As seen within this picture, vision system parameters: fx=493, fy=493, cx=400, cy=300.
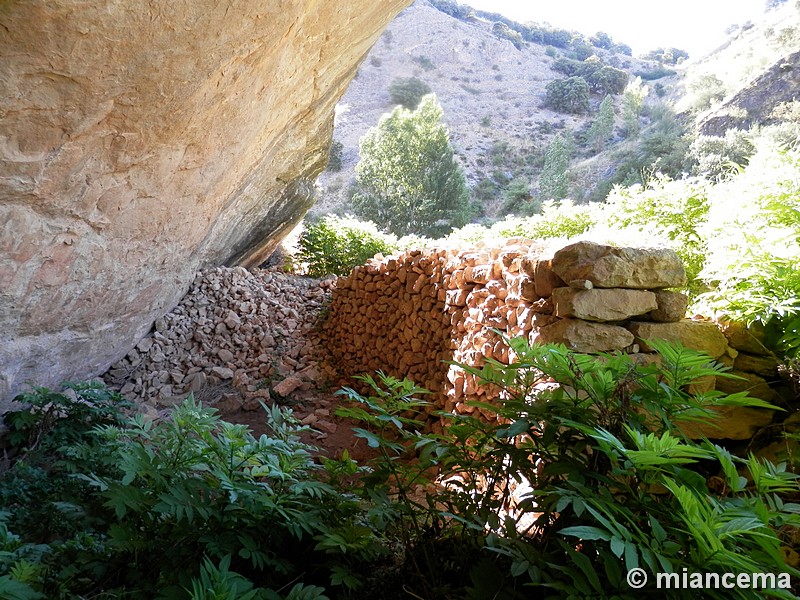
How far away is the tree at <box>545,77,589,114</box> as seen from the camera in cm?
2600

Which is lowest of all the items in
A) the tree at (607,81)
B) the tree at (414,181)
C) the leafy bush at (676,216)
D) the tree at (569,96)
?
the leafy bush at (676,216)

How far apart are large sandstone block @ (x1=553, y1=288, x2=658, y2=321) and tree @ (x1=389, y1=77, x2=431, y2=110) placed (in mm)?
27014

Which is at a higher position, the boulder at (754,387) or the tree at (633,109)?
the tree at (633,109)

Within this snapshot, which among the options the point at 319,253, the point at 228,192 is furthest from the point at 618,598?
the point at 319,253

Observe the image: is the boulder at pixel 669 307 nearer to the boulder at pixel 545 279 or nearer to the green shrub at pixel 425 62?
the boulder at pixel 545 279

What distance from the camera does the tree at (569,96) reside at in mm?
26000

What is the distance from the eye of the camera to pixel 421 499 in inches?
102

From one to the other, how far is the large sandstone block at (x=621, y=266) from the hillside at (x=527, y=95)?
555 inches

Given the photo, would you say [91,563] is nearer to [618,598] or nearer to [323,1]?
[618,598]

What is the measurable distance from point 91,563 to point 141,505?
23 centimetres

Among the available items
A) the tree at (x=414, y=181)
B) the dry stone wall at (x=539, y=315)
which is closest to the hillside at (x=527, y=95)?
the tree at (x=414, y=181)

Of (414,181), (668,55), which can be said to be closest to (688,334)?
(414,181)

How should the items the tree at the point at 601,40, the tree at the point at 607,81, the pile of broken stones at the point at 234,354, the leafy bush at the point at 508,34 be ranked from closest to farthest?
1. the pile of broken stones at the point at 234,354
2. the tree at the point at 607,81
3. the leafy bush at the point at 508,34
4. the tree at the point at 601,40

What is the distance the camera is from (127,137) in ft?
9.71
